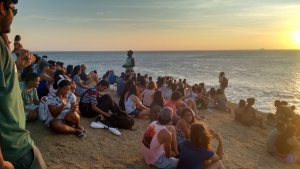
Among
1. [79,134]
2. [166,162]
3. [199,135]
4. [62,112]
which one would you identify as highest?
[199,135]

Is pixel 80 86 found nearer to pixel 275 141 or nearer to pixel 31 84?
pixel 31 84

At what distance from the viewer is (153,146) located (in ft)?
23.9

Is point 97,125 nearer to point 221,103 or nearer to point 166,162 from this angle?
point 166,162

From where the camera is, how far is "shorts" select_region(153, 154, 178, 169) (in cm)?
719

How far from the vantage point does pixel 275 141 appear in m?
10.4

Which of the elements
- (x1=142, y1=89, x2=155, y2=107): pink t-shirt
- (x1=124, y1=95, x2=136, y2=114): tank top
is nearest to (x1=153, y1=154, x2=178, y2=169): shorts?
(x1=124, y1=95, x2=136, y2=114): tank top

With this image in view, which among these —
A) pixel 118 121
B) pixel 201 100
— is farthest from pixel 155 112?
pixel 201 100

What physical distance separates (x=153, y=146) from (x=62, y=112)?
2.55m

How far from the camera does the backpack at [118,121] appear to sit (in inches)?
384

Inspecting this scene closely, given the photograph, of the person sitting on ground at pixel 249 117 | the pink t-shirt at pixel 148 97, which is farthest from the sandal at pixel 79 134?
the person sitting on ground at pixel 249 117

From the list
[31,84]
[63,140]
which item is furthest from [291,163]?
[31,84]

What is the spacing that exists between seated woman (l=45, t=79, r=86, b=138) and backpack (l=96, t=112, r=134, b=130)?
1385 millimetres

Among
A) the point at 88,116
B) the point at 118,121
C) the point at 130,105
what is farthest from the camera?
the point at 130,105

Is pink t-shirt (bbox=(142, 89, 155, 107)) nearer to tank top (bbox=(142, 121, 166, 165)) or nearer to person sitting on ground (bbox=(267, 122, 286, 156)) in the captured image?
person sitting on ground (bbox=(267, 122, 286, 156))
